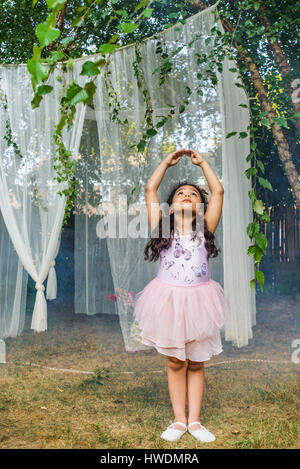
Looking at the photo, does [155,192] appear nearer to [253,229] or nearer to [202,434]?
[253,229]

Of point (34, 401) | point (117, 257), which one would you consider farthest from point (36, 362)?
point (117, 257)

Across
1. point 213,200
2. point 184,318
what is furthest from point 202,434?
point 213,200

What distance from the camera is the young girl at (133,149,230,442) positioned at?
1887 mm

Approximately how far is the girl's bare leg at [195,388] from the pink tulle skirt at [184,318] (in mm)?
62

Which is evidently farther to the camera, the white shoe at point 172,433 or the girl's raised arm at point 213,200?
the girl's raised arm at point 213,200

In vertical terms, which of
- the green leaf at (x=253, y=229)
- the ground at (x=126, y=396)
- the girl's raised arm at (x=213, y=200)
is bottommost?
the ground at (x=126, y=396)

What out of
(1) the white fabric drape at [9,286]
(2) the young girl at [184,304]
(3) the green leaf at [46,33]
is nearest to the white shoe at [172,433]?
(2) the young girl at [184,304]

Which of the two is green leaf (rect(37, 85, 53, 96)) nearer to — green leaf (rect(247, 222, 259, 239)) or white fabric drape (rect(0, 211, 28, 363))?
green leaf (rect(247, 222, 259, 239))

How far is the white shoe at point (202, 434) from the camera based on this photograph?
1.88 metres

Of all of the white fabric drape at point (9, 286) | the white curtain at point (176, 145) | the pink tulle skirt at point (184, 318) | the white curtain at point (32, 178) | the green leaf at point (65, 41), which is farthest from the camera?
the white fabric drape at point (9, 286)

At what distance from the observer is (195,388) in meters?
1.97

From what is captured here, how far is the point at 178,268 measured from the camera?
201 centimetres

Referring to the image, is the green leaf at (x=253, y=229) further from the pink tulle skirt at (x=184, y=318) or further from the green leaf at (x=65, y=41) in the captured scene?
the green leaf at (x=65, y=41)

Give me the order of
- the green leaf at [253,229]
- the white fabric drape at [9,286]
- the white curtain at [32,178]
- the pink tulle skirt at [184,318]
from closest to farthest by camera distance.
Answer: the green leaf at [253,229] < the pink tulle skirt at [184,318] < the white curtain at [32,178] < the white fabric drape at [9,286]
